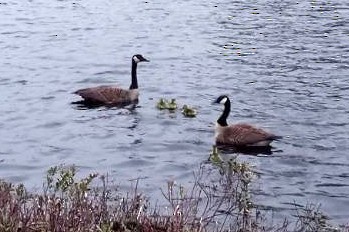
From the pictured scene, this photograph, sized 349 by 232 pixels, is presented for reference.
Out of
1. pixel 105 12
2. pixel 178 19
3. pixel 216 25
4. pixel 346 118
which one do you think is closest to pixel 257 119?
pixel 346 118

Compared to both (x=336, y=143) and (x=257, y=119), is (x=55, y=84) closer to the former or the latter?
→ (x=257, y=119)

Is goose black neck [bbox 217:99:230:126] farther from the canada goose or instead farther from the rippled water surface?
the rippled water surface

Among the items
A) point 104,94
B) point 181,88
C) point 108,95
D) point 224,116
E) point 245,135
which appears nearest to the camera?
point 245,135

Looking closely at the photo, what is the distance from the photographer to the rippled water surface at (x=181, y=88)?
589 inches

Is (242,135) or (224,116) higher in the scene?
(224,116)

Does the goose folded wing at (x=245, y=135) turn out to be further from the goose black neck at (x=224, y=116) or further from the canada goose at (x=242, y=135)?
the goose black neck at (x=224, y=116)

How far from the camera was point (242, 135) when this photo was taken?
1681cm

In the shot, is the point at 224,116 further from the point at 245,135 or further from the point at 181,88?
the point at 181,88

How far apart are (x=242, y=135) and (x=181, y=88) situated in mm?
5140

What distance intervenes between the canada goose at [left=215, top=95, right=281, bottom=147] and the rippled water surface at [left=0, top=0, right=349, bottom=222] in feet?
1.09

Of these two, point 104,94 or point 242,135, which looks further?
point 104,94

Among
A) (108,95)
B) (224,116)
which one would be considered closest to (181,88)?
(108,95)

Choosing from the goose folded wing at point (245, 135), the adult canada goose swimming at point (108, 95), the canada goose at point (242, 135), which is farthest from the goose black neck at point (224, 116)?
the adult canada goose swimming at point (108, 95)

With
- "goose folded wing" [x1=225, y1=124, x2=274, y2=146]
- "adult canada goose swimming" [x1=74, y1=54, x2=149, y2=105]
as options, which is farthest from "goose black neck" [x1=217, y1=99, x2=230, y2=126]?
"adult canada goose swimming" [x1=74, y1=54, x2=149, y2=105]
